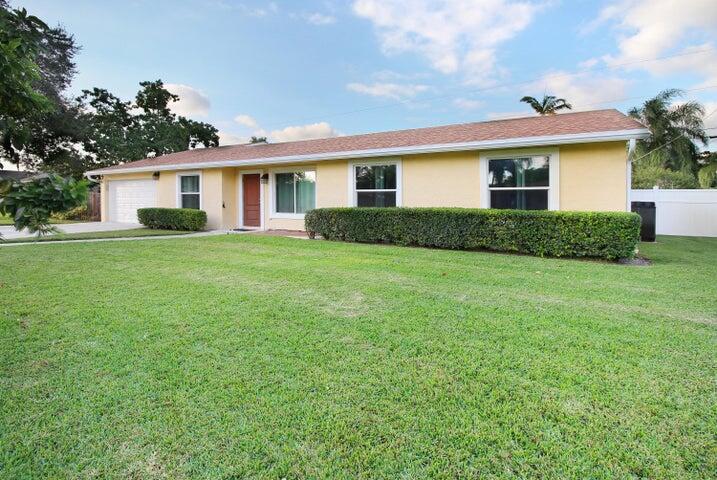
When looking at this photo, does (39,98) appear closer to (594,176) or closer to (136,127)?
(594,176)

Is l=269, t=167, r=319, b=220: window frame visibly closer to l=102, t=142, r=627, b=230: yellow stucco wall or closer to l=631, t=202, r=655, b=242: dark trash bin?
l=102, t=142, r=627, b=230: yellow stucco wall

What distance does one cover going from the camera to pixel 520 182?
32.9ft

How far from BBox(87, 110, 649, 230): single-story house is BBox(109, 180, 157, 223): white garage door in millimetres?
67

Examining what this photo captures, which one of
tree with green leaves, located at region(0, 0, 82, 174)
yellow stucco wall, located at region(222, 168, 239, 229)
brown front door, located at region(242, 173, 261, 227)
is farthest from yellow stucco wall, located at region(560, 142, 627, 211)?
yellow stucco wall, located at region(222, 168, 239, 229)

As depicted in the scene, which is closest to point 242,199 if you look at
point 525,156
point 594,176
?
point 525,156

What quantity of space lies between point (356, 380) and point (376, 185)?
9.76 metres

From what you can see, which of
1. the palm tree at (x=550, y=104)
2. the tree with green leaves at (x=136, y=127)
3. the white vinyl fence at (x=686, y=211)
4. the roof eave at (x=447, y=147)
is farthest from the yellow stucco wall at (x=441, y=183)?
the palm tree at (x=550, y=104)

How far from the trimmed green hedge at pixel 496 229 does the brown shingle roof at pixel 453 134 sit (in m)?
2.15

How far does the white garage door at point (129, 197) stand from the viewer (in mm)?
17312

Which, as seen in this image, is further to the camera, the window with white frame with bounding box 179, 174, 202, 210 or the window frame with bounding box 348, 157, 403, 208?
the window with white frame with bounding box 179, 174, 202, 210

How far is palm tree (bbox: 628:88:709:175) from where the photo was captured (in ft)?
83.2

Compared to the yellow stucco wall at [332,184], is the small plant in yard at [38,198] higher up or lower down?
lower down

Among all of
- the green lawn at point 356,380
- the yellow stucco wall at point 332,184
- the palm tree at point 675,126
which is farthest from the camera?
the palm tree at point 675,126

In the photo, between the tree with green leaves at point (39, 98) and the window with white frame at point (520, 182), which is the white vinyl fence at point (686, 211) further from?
the tree with green leaves at point (39, 98)
